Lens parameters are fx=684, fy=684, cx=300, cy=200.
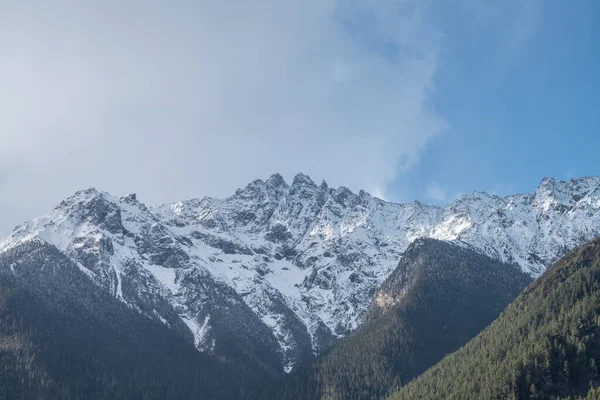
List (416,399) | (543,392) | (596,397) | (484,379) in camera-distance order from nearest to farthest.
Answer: (596,397)
(543,392)
(484,379)
(416,399)

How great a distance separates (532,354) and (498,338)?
34570mm

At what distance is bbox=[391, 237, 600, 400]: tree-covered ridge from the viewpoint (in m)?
154

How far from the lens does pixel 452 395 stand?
17650 centimetres

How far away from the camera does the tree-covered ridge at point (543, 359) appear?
154m

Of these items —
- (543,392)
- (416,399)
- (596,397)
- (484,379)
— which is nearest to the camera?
(596,397)

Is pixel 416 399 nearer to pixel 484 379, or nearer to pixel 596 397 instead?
pixel 484 379

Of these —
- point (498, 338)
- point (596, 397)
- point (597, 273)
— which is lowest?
point (596, 397)

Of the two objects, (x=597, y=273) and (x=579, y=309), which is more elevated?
(x=597, y=273)

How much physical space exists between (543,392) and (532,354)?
445 inches

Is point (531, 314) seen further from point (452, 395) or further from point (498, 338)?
point (452, 395)

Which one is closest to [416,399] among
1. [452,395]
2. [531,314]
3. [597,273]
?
[452,395]

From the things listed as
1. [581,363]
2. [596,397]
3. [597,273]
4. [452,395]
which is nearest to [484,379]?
[452,395]

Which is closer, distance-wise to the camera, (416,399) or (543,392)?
(543,392)

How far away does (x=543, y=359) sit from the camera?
160 meters
